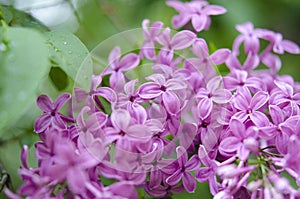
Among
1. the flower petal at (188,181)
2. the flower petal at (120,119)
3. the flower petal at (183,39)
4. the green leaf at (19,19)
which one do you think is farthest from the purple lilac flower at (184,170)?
the green leaf at (19,19)

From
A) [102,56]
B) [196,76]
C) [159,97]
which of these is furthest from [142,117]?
[102,56]

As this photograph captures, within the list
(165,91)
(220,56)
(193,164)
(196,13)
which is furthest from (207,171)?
(196,13)

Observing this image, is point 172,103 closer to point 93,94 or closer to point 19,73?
point 93,94

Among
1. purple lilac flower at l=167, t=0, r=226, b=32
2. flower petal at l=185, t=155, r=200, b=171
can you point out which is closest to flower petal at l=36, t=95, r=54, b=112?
flower petal at l=185, t=155, r=200, b=171

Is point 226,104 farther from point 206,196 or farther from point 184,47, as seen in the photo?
point 206,196

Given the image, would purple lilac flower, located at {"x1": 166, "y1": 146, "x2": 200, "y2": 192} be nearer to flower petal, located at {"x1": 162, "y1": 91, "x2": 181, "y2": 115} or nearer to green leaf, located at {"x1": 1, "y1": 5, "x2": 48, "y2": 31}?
flower petal, located at {"x1": 162, "y1": 91, "x2": 181, "y2": 115}
